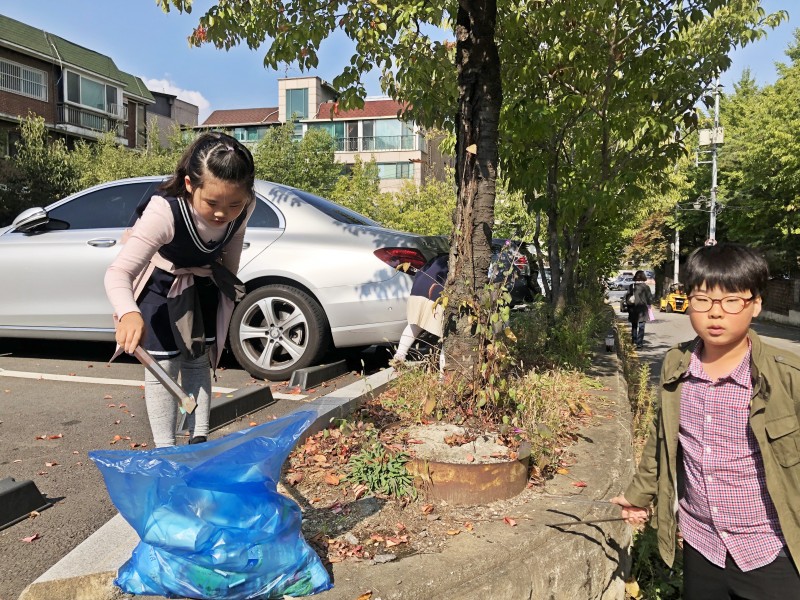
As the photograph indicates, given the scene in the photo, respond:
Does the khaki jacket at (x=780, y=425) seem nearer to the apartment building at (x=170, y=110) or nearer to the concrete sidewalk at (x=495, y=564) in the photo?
the concrete sidewalk at (x=495, y=564)

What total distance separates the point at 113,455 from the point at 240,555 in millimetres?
481

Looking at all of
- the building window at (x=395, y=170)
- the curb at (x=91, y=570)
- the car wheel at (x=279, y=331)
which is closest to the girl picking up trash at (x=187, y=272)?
the curb at (x=91, y=570)

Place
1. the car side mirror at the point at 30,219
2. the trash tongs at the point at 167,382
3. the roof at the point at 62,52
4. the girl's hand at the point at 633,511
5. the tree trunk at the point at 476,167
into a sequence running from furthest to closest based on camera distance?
the roof at the point at 62,52, the car side mirror at the point at 30,219, the tree trunk at the point at 476,167, the girl's hand at the point at 633,511, the trash tongs at the point at 167,382

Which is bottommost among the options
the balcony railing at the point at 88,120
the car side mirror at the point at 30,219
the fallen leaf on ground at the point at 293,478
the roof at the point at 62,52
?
the fallen leaf on ground at the point at 293,478

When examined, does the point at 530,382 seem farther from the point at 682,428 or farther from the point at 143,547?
the point at 143,547

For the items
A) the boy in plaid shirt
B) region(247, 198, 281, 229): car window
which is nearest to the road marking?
region(247, 198, 281, 229): car window

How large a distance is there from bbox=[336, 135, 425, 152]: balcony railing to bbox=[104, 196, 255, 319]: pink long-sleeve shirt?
50.0 metres

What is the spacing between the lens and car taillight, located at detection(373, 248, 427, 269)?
5211mm

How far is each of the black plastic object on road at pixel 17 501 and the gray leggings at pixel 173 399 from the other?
2.37 ft

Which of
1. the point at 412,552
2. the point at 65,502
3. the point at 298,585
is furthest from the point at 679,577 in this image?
the point at 65,502

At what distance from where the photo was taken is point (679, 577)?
314 cm

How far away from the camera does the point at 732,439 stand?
199cm

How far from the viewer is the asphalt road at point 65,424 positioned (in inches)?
102

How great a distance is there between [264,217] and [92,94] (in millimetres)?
37756
